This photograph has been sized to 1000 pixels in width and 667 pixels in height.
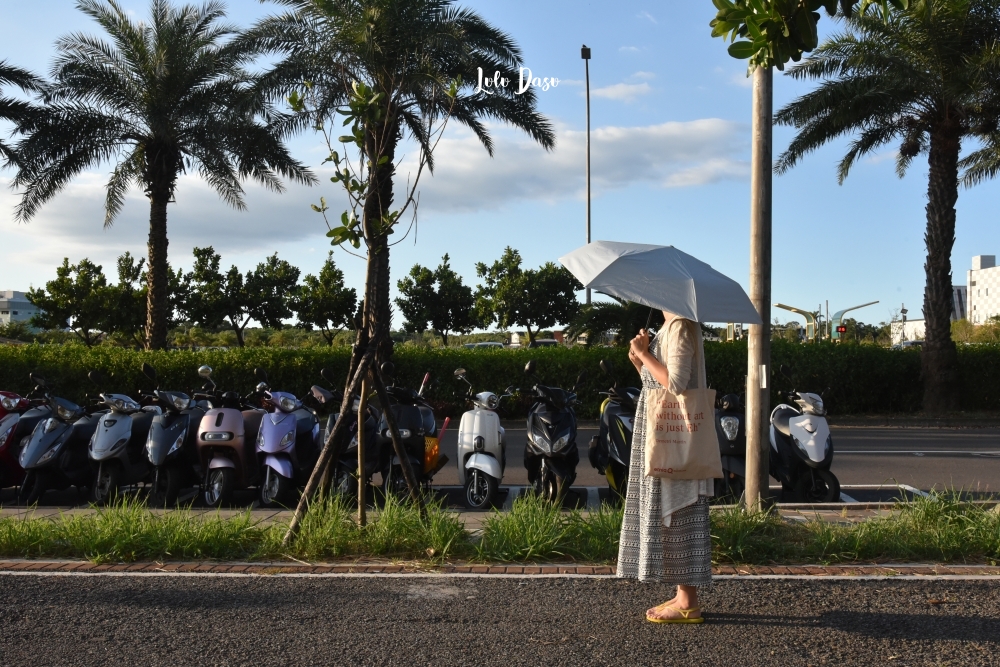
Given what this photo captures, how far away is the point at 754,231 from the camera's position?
7316 millimetres

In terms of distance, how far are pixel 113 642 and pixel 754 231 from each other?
539 cm

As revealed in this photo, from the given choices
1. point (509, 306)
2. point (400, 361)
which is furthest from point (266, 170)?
point (509, 306)

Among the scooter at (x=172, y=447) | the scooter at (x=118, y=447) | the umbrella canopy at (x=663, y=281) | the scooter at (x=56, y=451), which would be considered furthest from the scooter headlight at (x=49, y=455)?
the umbrella canopy at (x=663, y=281)

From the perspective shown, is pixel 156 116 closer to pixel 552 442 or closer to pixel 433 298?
pixel 552 442

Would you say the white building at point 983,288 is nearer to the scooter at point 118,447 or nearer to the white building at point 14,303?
the scooter at point 118,447

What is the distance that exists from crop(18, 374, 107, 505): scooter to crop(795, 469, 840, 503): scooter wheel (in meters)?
6.59

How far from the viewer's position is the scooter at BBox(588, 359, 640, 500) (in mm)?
8320

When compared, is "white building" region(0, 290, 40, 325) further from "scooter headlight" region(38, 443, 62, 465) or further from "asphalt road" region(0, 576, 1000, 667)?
"asphalt road" region(0, 576, 1000, 667)

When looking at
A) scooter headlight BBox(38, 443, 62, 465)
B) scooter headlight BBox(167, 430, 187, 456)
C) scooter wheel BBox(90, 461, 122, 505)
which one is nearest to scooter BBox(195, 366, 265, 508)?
scooter headlight BBox(167, 430, 187, 456)

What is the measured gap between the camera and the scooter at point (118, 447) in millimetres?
8164

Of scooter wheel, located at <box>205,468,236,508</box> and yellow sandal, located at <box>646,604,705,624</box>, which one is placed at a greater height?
scooter wheel, located at <box>205,468,236,508</box>

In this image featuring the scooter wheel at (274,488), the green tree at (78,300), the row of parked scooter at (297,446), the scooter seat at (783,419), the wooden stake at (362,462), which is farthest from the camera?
the green tree at (78,300)

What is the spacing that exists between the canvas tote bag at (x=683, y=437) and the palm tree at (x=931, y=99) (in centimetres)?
1641

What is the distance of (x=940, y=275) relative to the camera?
68.0 feet
